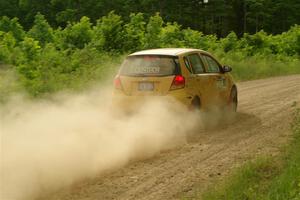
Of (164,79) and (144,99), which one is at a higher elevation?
(164,79)

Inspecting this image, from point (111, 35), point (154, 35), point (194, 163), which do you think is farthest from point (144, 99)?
point (154, 35)

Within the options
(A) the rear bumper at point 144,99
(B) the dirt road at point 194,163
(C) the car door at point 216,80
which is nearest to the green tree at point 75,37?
(C) the car door at point 216,80

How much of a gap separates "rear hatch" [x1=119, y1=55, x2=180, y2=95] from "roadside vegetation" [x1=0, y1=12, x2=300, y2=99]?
416 cm

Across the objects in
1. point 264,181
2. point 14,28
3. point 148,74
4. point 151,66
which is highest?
point 14,28

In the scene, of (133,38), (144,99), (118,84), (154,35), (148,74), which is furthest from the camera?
(154,35)

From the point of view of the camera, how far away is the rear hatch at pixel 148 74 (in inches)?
416

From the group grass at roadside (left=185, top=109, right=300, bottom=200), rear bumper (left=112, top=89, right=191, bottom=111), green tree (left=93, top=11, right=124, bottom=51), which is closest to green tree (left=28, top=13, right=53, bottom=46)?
green tree (left=93, top=11, right=124, bottom=51)

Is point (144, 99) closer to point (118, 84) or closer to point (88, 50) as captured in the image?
point (118, 84)

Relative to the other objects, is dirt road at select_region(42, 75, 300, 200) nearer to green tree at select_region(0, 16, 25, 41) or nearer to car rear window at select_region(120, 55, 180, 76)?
car rear window at select_region(120, 55, 180, 76)

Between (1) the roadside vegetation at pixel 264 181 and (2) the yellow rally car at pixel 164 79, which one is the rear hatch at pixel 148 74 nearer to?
(2) the yellow rally car at pixel 164 79

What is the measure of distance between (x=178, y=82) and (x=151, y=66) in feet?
2.18

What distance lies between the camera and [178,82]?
10.6 meters

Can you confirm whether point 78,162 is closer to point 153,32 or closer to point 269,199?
point 269,199

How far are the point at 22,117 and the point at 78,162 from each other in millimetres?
2984
